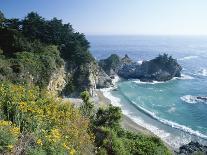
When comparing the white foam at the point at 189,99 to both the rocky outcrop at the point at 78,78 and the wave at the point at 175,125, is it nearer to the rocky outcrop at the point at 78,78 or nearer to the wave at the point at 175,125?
the wave at the point at 175,125

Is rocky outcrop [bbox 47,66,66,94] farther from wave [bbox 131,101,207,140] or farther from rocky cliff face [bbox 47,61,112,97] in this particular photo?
wave [bbox 131,101,207,140]

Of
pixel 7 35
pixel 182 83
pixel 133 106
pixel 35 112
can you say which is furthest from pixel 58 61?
pixel 182 83

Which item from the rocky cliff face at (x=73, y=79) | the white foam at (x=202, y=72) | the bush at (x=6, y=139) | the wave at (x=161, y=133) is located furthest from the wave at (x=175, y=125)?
the white foam at (x=202, y=72)

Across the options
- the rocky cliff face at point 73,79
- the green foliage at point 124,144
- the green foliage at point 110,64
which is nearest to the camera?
the green foliage at point 124,144

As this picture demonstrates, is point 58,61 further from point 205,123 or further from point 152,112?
point 205,123

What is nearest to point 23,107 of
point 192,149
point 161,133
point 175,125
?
point 192,149

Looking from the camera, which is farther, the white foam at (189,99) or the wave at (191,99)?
the white foam at (189,99)

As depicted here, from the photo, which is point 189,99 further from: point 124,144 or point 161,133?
point 124,144

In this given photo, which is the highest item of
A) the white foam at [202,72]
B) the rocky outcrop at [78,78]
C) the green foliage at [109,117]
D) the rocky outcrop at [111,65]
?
the green foliage at [109,117]
